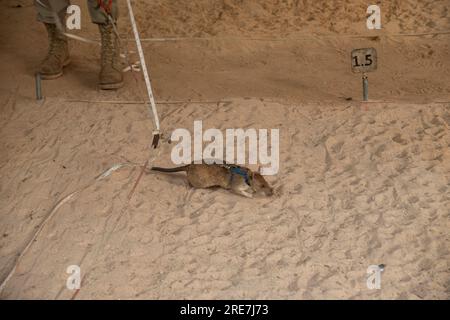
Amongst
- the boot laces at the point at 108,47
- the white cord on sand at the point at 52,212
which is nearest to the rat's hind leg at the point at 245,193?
the white cord on sand at the point at 52,212

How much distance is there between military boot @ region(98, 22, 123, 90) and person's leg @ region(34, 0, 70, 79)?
0.43m

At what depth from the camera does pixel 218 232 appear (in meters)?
3.81

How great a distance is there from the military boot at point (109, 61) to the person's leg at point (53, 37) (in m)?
0.43

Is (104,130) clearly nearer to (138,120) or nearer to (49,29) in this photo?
(138,120)

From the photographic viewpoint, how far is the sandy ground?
3518 mm

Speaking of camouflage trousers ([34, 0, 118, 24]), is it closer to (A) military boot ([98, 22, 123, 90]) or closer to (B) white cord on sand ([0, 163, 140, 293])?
(A) military boot ([98, 22, 123, 90])

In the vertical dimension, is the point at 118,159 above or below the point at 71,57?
below

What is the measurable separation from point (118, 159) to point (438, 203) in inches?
83.5

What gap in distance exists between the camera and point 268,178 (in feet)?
14.0

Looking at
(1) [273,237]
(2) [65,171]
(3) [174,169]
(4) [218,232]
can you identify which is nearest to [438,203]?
(1) [273,237]

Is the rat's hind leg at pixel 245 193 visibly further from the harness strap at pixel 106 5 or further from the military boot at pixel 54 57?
the military boot at pixel 54 57

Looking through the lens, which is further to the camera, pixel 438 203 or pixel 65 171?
pixel 65 171

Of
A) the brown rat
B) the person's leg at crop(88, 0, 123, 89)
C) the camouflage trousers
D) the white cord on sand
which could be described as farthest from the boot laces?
the brown rat
